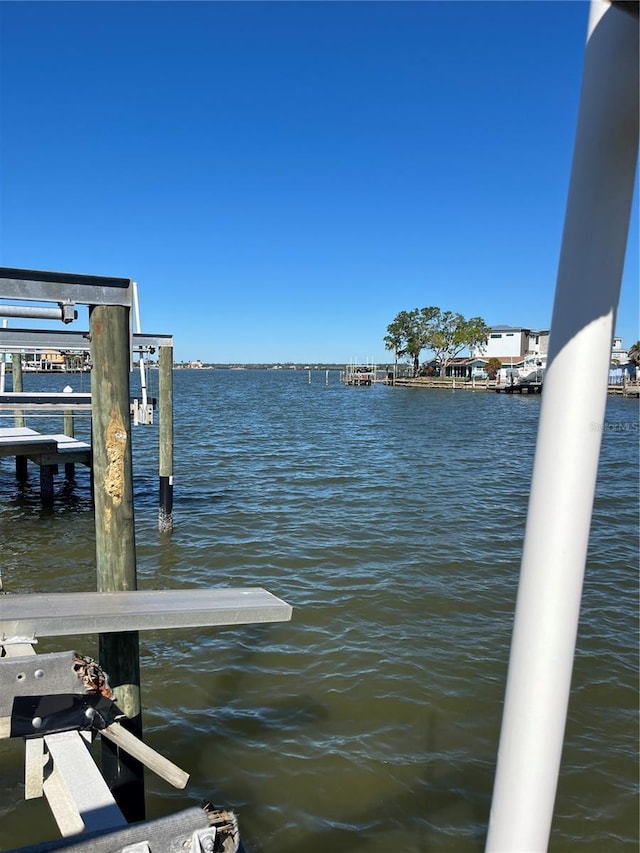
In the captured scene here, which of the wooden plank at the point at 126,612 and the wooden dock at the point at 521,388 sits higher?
the wooden plank at the point at 126,612

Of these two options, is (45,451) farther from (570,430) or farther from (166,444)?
(570,430)

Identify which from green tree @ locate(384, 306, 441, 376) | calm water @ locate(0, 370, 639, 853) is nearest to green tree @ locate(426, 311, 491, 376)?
green tree @ locate(384, 306, 441, 376)

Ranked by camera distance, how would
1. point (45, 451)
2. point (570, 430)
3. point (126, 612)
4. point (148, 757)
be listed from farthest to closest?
point (45, 451), point (126, 612), point (148, 757), point (570, 430)

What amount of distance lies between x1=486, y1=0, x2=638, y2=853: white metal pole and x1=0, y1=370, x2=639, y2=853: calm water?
11.6 feet

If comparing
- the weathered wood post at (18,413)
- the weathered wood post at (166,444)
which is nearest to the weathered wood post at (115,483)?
the weathered wood post at (166,444)

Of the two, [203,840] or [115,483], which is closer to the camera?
[203,840]

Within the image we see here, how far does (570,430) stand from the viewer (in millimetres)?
1312

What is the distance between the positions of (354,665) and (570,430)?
596 cm

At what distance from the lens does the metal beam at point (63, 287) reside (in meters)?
4.06

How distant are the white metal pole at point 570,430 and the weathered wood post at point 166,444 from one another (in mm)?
10729

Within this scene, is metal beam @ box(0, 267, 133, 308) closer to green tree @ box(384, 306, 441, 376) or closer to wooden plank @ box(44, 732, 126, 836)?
wooden plank @ box(44, 732, 126, 836)

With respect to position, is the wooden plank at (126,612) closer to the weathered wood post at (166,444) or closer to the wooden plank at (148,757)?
the wooden plank at (148,757)

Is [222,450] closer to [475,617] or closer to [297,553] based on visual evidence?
[297,553]

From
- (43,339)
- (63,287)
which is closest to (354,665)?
(63,287)
